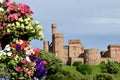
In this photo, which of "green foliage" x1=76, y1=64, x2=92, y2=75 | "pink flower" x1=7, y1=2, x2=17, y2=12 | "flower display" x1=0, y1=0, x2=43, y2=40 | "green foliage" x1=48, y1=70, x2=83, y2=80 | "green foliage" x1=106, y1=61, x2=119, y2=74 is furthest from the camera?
"green foliage" x1=106, y1=61, x2=119, y2=74

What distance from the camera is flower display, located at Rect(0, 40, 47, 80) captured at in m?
11.3

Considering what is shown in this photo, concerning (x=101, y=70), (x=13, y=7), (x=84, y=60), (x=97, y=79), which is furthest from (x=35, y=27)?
(x=84, y=60)

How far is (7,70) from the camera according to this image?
36.9 ft

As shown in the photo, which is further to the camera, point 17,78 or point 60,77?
point 60,77

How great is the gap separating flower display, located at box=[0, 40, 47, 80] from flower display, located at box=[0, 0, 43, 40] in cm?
35

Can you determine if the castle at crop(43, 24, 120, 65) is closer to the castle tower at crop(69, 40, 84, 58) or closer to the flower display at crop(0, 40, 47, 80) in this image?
the castle tower at crop(69, 40, 84, 58)

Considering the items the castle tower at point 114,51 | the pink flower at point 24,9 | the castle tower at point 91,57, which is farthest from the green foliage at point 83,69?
the pink flower at point 24,9

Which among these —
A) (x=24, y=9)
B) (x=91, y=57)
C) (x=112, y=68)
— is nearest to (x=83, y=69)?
(x=112, y=68)

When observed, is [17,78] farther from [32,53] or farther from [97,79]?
[97,79]

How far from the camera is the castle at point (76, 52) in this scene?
88.7 m

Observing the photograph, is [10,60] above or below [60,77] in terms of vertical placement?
above

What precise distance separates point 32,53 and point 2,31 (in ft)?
3.01

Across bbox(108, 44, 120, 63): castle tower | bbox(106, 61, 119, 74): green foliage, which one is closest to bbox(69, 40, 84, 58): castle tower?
bbox(108, 44, 120, 63): castle tower

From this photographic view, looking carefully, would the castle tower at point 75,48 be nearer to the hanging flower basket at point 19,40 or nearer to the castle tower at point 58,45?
the castle tower at point 58,45
